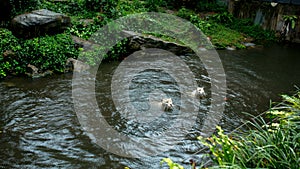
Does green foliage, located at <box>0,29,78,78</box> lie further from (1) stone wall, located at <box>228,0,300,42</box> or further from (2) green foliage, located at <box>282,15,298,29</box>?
(1) stone wall, located at <box>228,0,300,42</box>

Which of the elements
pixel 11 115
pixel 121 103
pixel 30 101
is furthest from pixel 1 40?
pixel 121 103

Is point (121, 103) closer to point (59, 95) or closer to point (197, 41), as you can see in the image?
point (59, 95)

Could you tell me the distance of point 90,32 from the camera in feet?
34.0

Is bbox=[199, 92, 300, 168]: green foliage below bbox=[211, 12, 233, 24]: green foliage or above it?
below

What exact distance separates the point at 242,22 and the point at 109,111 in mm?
10320

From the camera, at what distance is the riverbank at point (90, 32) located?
8.40 m

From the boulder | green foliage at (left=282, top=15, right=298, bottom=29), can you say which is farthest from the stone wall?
the boulder

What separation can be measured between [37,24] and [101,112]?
4.47 meters

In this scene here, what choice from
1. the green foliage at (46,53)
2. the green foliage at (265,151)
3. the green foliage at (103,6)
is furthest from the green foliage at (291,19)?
the green foliage at (265,151)

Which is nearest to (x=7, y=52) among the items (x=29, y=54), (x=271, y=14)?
(x=29, y=54)

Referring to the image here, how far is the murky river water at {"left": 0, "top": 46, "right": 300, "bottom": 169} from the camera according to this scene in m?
4.99

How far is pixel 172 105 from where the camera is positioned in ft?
22.5

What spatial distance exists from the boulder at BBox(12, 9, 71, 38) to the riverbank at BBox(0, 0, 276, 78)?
24 centimetres

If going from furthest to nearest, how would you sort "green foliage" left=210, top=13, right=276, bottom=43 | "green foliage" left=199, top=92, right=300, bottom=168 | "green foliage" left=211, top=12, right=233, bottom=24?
"green foliage" left=211, top=12, right=233, bottom=24, "green foliage" left=210, top=13, right=276, bottom=43, "green foliage" left=199, top=92, right=300, bottom=168
